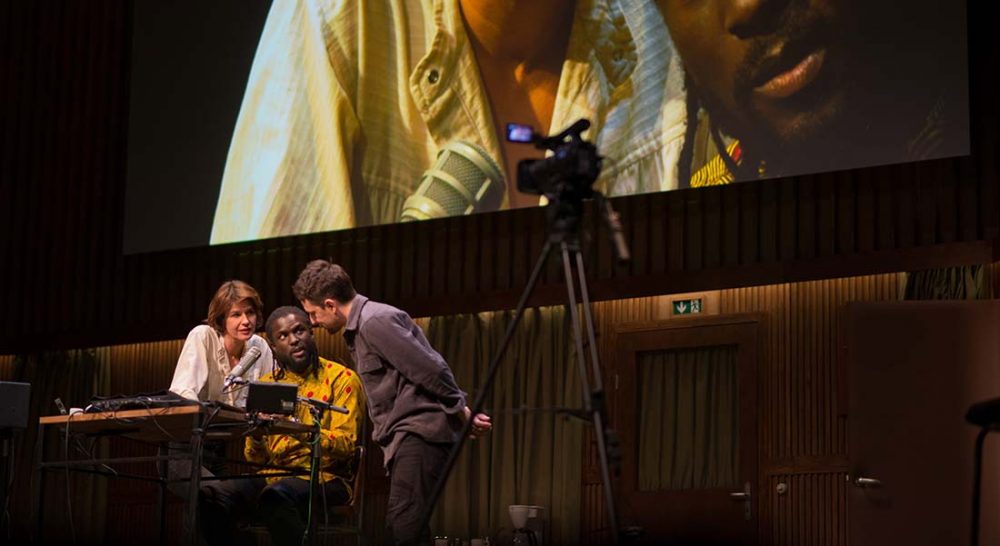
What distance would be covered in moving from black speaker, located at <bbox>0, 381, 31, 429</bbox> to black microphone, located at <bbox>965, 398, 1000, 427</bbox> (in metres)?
4.00

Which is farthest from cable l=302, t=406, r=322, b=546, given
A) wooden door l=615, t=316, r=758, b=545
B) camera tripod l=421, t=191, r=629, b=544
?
wooden door l=615, t=316, r=758, b=545

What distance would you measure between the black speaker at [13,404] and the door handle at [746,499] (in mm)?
3420

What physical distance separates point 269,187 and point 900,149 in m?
3.81

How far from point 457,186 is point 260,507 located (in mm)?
2785

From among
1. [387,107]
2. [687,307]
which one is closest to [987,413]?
[687,307]

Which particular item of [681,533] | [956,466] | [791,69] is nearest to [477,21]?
[791,69]

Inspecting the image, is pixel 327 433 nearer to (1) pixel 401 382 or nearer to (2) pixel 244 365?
(2) pixel 244 365

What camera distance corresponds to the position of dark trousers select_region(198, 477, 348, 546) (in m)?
5.28

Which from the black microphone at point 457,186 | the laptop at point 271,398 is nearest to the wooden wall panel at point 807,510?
the black microphone at point 457,186

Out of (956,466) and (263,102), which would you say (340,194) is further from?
(956,466)

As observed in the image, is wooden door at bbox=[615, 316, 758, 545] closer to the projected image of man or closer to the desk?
the projected image of man

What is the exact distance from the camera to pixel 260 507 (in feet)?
17.5

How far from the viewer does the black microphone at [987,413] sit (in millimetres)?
3178

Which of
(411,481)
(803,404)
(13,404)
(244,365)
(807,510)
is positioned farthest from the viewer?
(803,404)
